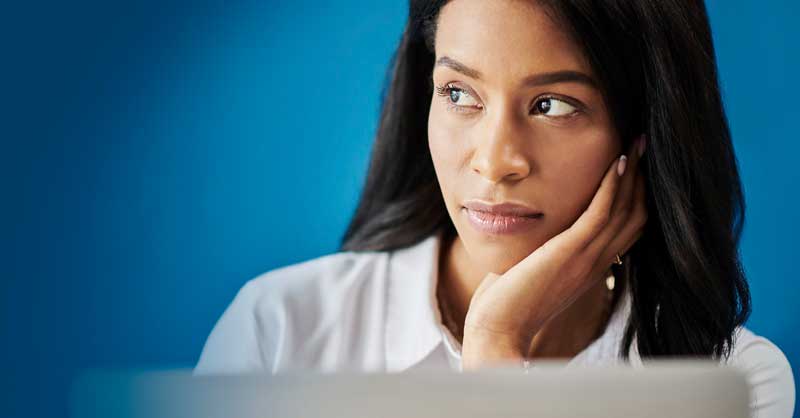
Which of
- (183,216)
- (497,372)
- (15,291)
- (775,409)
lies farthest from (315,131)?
(497,372)

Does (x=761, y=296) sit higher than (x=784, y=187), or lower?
lower

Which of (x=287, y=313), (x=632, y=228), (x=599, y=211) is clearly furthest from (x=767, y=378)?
(x=287, y=313)

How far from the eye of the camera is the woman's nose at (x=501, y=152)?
5.09 feet

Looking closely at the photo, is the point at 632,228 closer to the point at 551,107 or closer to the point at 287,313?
the point at 551,107

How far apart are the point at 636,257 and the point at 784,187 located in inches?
27.5

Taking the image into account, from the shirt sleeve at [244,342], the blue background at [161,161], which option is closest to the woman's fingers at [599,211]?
the shirt sleeve at [244,342]

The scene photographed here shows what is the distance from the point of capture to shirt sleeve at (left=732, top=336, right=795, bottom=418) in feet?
6.23

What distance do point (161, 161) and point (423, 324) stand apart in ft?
3.59

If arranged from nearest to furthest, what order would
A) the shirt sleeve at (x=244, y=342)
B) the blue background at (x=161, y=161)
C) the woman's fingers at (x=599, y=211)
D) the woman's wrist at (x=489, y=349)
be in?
the woman's wrist at (x=489, y=349) → the woman's fingers at (x=599, y=211) → the shirt sleeve at (x=244, y=342) → the blue background at (x=161, y=161)

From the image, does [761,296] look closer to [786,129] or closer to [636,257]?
[786,129]

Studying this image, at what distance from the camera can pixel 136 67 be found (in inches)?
104

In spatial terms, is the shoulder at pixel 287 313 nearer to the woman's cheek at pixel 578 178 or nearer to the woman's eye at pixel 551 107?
the woman's cheek at pixel 578 178

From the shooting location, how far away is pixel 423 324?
1.86 meters

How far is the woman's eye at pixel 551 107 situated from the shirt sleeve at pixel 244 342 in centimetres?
65
